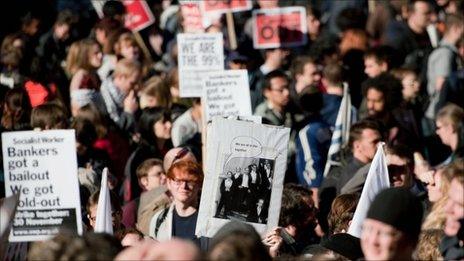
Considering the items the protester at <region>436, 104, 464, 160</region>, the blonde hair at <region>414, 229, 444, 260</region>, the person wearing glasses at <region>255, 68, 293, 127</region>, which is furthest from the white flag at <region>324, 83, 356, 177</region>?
the blonde hair at <region>414, 229, 444, 260</region>

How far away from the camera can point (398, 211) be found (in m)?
6.19

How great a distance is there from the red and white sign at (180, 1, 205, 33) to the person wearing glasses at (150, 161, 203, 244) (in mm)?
5969

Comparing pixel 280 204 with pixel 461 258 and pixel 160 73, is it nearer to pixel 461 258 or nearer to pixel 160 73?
pixel 461 258

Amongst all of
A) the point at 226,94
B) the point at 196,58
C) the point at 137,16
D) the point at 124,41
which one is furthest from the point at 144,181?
the point at 137,16

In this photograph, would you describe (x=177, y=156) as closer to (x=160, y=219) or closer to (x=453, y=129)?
(x=160, y=219)

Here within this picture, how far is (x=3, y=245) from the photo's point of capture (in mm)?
7156

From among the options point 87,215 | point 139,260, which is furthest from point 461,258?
point 87,215

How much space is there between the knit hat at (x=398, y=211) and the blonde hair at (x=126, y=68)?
8568mm

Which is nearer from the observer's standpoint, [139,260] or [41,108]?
[139,260]

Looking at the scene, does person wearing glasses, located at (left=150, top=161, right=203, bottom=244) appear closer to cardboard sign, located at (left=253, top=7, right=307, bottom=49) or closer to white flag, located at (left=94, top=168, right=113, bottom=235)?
white flag, located at (left=94, top=168, right=113, bottom=235)

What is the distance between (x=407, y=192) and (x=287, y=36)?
984 cm

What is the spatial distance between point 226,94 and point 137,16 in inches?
225

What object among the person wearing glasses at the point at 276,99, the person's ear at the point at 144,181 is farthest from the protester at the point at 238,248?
the person wearing glasses at the point at 276,99

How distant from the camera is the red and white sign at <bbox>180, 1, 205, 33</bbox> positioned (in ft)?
52.0
